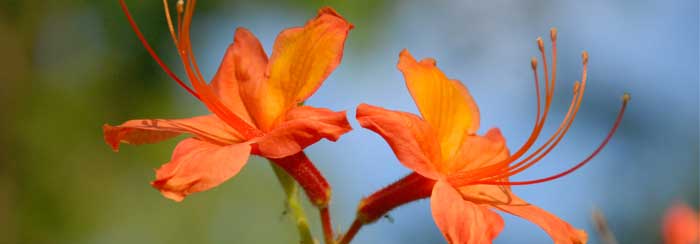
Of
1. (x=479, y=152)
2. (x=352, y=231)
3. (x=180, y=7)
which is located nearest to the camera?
(x=352, y=231)

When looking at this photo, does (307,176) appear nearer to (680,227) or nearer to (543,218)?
(543,218)

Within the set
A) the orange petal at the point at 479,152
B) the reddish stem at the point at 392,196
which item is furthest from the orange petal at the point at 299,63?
the orange petal at the point at 479,152

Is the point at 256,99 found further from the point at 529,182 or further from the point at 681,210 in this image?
the point at 681,210

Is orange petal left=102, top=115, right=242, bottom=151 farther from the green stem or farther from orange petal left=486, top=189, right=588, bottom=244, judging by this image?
orange petal left=486, top=189, right=588, bottom=244

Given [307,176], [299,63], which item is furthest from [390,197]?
[299,63]

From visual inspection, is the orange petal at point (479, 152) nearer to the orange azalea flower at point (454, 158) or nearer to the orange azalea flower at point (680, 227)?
the orange azalea flower at point (454, 158)

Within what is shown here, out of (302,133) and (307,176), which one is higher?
(302,133)

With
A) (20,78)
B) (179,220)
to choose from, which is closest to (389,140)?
(179,220)
